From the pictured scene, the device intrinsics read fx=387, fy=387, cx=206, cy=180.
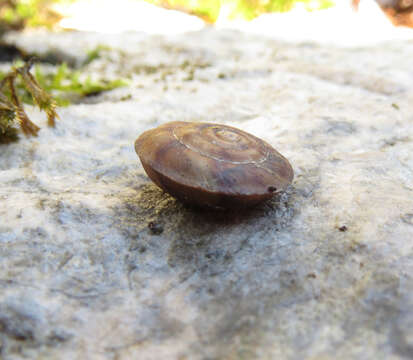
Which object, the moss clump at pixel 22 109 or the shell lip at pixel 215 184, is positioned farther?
the moss clump at pixel 22 109

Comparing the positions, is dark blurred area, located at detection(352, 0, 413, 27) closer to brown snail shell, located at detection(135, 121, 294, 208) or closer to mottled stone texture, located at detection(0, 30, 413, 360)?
mottled stone texture, located at detection(0, 30, 413, 360)

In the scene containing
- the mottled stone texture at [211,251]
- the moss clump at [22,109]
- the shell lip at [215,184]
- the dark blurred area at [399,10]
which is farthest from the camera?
the dark blurred area at [399,10]

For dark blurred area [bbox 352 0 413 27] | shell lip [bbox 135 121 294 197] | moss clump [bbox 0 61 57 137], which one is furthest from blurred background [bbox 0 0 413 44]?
shell lip [bbox 135 121 294 197]

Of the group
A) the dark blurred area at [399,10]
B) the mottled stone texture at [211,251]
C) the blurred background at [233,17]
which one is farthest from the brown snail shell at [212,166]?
the dark blurred area at [399,10]

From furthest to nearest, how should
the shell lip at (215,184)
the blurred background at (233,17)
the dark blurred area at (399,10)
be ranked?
the dark blurred area at (399,10)
the blurred background at (233,17)
the shell lip at (215,184)

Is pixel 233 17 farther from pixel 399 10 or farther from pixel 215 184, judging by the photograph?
pixel 215 184

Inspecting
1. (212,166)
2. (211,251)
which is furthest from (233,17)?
(211,251)

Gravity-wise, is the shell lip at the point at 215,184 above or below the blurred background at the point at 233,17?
below

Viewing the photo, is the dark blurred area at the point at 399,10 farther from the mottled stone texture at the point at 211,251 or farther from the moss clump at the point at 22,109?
the moss clump at the point at 22,109
